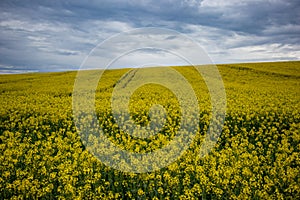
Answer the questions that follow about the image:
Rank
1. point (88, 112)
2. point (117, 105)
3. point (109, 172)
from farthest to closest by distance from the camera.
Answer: point (117, 105) < point (88, 112) < point (109, 172)

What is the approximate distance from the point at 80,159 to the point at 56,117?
5.95 meters

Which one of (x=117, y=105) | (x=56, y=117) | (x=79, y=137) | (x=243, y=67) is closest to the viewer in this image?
(x=79, y=137)

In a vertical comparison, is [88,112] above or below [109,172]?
above

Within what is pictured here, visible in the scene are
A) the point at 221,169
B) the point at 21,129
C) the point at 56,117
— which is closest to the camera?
the point at 221,169

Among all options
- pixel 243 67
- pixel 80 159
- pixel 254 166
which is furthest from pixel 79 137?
pixel 243 67

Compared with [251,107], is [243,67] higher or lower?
higher

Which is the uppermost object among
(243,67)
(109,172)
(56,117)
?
(243,67)

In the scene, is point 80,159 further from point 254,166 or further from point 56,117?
point 56,117

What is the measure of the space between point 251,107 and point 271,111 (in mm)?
996

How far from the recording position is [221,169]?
303 inches

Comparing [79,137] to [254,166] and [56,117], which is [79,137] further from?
[254,166]

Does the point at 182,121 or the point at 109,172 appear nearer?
the point at 109,172

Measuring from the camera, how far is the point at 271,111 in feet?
47.4

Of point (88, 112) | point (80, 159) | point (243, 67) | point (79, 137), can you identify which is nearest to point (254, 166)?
point (80, 159)
